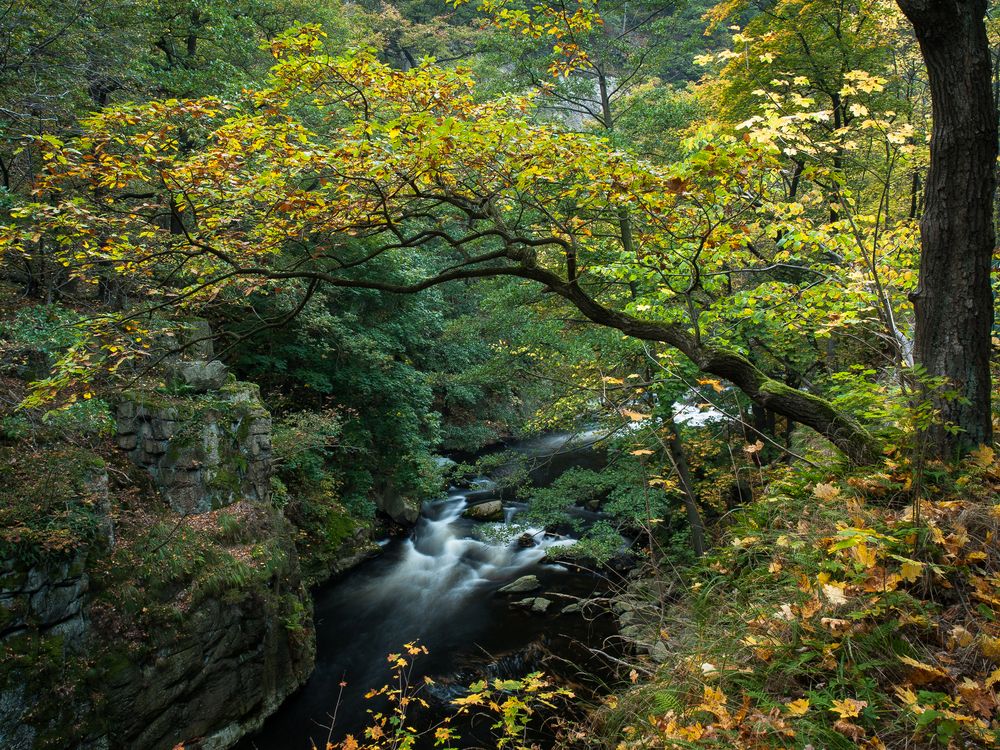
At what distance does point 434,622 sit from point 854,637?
28.1ft

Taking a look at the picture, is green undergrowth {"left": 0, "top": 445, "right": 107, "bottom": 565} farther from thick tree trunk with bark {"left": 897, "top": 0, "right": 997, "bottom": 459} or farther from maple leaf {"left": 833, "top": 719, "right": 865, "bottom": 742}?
thick tree trunk with bark {"left": 897, "top": 0, "right": 997, "bottom": 459}

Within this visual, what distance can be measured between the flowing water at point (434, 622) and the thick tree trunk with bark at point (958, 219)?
2722mm

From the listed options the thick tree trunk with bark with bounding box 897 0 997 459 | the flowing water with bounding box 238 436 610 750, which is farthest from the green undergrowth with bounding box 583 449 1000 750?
the flowing water with bounding box 238 436 610 750

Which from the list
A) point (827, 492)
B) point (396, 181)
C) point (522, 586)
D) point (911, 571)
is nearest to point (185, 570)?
point (396, 181)

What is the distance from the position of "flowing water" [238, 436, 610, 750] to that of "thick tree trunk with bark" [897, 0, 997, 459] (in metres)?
2.72

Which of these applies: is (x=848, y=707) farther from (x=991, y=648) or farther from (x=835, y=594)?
(x=991, y=648)

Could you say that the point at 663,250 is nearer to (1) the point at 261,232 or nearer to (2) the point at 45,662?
(1) the point at 261,232

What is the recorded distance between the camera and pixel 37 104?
6.34m

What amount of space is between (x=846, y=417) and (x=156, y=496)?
8.16m

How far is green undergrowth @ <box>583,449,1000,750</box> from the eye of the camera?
6.36 ft

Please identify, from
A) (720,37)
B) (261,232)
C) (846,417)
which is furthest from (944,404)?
(720,37)

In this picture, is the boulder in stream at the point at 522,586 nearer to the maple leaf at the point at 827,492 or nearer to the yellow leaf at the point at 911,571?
the maple leaf at the point at 827,492

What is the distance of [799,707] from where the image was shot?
2023mm

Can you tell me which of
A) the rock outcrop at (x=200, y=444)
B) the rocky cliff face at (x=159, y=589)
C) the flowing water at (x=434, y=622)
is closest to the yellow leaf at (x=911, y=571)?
the flowing water at (x=434, y=622)
